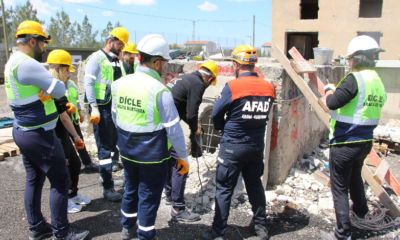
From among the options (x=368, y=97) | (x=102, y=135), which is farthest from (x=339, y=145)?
(x=102, y=135)

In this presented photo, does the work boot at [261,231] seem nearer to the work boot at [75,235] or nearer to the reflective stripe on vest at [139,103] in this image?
the reflective stripe on vest at [139,103]

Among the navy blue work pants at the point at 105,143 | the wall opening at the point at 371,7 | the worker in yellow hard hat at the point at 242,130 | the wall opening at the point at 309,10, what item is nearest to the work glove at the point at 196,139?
the worker in yellow hard hat at the point at 242,130

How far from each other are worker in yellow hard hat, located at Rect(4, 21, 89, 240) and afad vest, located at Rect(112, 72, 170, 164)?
68 cm

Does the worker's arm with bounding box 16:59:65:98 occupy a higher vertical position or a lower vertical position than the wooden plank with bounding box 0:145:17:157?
higher

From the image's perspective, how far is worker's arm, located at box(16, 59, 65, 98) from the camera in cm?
246

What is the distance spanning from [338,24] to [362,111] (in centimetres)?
1482

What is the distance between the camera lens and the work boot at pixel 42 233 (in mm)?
2830

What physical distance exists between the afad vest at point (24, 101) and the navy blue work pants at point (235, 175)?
1.78m

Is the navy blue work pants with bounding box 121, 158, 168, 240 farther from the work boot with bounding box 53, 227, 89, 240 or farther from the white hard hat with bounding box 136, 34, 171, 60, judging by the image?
the white hard hat with bounding box 136, 34, 171, 60

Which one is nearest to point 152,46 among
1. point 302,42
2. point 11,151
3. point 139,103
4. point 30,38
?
point 139,103

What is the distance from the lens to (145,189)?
2.48 metres

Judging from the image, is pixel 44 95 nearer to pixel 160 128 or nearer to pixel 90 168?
pixel 160 128

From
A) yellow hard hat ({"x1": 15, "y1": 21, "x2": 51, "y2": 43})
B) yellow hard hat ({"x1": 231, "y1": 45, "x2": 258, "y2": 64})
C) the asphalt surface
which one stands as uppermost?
yellow hard hat ({"x1": 15, "y1": 21, "x2": 51, "y2": 43})

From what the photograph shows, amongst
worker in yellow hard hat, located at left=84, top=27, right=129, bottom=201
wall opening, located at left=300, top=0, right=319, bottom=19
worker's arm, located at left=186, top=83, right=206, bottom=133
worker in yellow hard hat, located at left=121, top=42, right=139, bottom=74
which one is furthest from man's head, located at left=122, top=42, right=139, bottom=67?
wall opening, located at left=300, top=0, right=319, bottom=19
